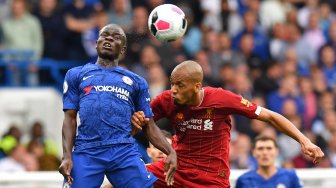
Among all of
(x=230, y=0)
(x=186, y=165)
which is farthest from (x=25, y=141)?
(x=186, y=165)

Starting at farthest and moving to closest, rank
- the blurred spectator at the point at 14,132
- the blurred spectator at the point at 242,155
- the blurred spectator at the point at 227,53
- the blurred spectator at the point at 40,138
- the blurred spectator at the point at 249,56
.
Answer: the blurred spectator at the point at 249,56, the blurred spectator at the point at 227,53, the blurred spectator at the point at 40,138, the blurred spectator at the point at 242,155, the blurred spectator at the point at 14,132

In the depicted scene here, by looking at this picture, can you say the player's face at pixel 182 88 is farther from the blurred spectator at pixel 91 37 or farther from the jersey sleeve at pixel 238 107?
the blurred spectator at pixel 91 37

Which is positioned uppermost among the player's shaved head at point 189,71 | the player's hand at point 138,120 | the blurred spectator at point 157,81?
the blurred spectator at point 157,81

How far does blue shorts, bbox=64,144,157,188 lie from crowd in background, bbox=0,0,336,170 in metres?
6.52

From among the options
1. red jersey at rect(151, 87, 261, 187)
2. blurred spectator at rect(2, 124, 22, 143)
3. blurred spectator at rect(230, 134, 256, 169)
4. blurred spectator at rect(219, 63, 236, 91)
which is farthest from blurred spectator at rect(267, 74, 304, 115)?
red jersey at rect(151, 87, 261, 187)

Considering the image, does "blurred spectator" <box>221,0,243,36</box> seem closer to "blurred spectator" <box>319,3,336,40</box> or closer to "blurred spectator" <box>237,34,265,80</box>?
"blurred spectator" <box>237,34,265,80</box>

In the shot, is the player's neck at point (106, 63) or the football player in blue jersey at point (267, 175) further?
the football player in blue jersey at point (267, 175)

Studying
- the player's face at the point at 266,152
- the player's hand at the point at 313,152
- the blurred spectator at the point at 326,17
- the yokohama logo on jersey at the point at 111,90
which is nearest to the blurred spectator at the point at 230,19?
the blurred spectator at the point at 326,17

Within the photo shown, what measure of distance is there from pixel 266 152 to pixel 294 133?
232 cm

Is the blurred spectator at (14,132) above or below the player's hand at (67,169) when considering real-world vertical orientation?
above

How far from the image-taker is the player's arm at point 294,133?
1045cm

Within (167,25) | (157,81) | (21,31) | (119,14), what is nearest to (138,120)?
(167,25)

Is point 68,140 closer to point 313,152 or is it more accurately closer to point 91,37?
point 313,152

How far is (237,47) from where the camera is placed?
19.6 meters
